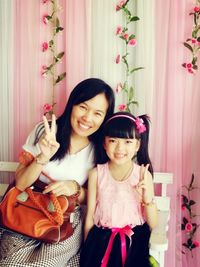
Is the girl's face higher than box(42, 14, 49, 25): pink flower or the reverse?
the reverse

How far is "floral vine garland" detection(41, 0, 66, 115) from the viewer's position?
1.97 metres

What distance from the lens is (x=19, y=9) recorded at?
6.63 feet

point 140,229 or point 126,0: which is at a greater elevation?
point 126,0

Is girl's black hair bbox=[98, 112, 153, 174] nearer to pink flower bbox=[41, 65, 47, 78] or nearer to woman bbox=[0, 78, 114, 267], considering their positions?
woman bbox=[0, 78, 114, 267]

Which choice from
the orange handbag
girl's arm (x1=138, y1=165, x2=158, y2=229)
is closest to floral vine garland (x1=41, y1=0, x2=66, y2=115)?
the orange handbag

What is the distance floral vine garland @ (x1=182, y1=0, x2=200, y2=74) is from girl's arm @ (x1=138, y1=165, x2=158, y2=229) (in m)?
0.56

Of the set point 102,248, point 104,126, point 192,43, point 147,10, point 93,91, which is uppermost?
point 147,10

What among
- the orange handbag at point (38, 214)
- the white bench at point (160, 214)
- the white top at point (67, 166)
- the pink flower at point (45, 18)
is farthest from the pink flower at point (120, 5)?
the orange handbag at point (38, 214)

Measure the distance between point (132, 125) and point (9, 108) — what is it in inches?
30.5

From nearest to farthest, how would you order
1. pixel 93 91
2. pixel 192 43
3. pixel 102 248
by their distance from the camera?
pixel 102 248 < pixel 93 91 < pixel 192 43

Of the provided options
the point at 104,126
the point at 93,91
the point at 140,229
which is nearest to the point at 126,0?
the point at 93,91

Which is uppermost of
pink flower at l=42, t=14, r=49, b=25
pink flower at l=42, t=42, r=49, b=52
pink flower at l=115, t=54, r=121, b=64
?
pink flower at l=42, t=14, r=49, b=25

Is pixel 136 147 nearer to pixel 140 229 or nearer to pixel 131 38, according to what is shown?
pixel 140 229

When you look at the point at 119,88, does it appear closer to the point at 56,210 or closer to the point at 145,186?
the point at 145,186
